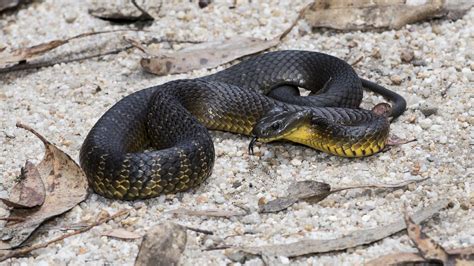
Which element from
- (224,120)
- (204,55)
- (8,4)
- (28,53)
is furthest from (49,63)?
(224,120)

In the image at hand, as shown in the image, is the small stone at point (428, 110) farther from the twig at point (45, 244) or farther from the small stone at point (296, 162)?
the twig at point (45, 244)

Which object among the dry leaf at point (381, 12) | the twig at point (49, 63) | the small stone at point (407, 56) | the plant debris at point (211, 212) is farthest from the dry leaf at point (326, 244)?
the twig at point (49, 63)

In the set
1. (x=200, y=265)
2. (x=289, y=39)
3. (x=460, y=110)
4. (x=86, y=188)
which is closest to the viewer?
(x=200, y=265)

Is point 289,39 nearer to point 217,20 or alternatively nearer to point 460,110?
point 217,20

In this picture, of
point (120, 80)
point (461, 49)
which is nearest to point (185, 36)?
point (120, 80)

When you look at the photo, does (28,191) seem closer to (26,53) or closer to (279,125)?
(279,125)
